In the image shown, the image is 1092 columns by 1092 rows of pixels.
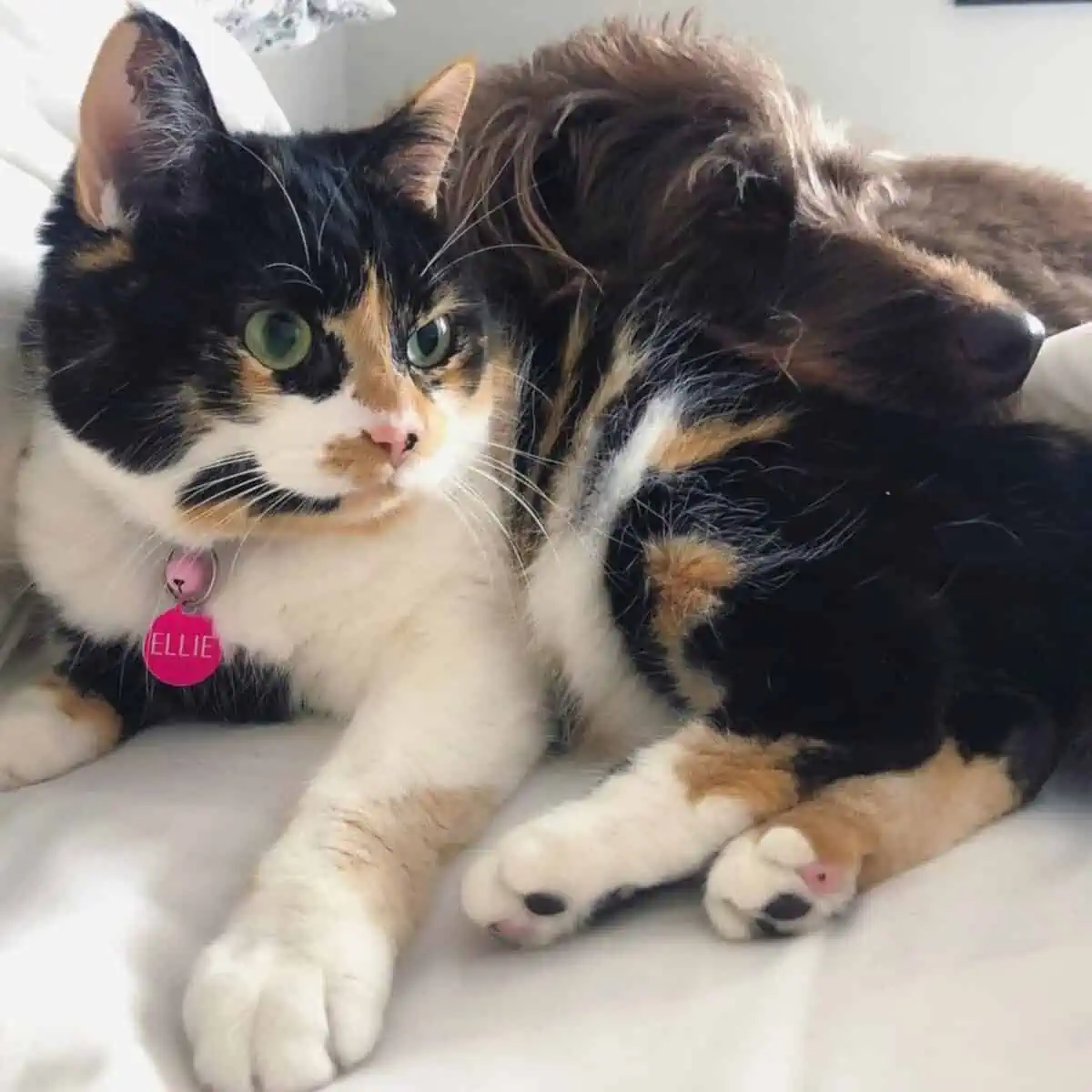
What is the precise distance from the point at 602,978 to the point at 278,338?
0.45 meters

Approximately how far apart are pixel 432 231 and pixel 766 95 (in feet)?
1.39

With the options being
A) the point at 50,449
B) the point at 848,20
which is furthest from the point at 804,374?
the point at 848,20

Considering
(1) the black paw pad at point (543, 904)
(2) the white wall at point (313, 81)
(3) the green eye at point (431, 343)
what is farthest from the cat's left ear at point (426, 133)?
(2) the white wall at point (313, 81)

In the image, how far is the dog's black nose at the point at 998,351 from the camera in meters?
0.91

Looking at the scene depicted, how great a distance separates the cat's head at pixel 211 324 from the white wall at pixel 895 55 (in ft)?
5.46

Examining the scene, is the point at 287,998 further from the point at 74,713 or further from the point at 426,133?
the point at 426,133

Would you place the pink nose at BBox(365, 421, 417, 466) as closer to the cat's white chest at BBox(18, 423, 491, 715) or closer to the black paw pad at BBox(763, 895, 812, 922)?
the cat's white chest at BBox(18, 423, 491, 715)

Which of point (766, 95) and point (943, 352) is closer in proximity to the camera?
point (943, 352)

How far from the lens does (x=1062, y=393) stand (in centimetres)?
90

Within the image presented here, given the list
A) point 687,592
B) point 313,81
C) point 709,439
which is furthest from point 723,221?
point 313,81

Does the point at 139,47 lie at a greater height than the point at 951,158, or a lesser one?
greater

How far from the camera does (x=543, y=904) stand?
70 centimetres

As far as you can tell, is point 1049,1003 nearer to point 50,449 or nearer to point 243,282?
point 243,282

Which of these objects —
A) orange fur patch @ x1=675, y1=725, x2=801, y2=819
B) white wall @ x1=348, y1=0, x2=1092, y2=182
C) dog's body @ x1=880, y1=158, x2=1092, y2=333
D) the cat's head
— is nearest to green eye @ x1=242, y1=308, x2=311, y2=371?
the cat's head
